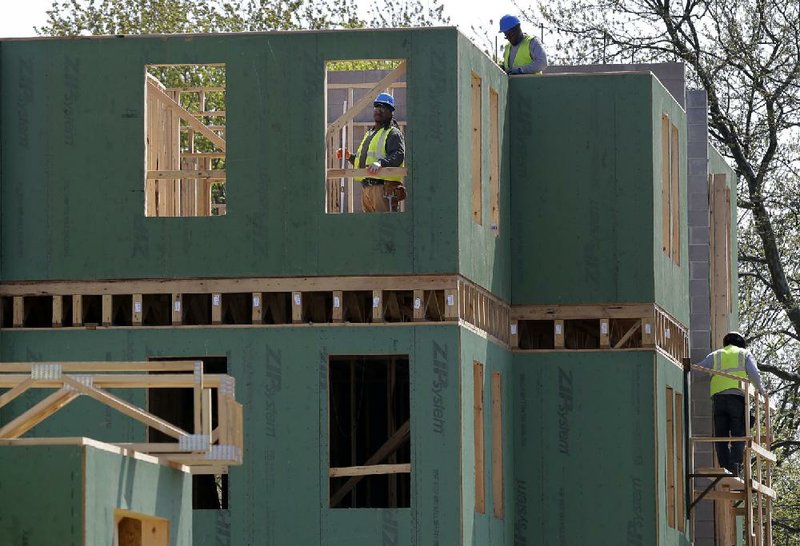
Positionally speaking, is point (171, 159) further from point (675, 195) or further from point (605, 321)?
point (675, 195)

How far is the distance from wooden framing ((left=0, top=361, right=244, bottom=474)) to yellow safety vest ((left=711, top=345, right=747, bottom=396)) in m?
12.2

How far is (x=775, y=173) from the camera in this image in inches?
1789

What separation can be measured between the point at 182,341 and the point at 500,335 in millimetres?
4429

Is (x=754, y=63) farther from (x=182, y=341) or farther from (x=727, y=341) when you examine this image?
(x=182, y=341)

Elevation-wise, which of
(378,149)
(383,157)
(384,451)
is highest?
(378,149)

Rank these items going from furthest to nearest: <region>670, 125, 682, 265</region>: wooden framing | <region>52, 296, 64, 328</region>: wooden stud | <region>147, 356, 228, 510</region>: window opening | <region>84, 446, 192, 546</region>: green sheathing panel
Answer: <region>670, 125, 682, 265</region>: wooden framing, <region>147, 356, 228, 510</region>: window opening, <region>52, 296, 64, 328</region>: wooden stud, <region>84, 446, 192, 546</region>: green sheathing panel

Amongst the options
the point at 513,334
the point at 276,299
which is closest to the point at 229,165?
the point at 276,299

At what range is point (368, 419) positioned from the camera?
99.7 feet

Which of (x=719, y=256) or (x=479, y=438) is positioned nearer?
(x=479, y=438)

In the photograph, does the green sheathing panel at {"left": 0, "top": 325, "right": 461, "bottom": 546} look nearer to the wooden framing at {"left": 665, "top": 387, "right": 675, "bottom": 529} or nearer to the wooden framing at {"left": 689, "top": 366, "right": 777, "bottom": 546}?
the wooden framing at {"left": 665, "top": 387, "right": 675, "bottom": 529}

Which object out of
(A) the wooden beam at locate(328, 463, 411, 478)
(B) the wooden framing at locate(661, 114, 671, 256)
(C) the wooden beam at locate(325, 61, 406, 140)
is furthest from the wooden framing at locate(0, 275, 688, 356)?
(B) the wooden framing at locate(661, 114, 671, 256)

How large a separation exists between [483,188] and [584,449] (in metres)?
3.82

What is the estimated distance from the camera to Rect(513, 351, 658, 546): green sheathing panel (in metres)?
27.5

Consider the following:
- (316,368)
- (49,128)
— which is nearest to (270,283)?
(316,368)
